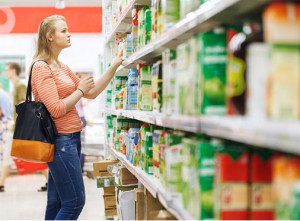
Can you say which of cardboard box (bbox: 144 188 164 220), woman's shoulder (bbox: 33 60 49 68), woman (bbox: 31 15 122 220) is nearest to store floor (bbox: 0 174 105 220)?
woman (bbox: 31 15 122 220)

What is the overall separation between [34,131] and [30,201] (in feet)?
10.5

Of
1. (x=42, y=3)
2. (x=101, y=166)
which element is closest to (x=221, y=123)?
(x=101, y=166)

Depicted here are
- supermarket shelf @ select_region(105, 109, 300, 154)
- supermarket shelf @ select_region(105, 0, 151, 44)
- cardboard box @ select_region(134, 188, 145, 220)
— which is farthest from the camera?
supermarket shelf @ select_region(105, 0, 151, 44)

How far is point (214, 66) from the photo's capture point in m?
1.44

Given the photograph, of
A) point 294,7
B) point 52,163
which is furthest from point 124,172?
point 294,7

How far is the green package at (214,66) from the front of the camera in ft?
4.70

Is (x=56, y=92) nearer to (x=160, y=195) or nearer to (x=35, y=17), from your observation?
(x=160, y=195)

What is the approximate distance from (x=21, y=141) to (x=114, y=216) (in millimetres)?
2011

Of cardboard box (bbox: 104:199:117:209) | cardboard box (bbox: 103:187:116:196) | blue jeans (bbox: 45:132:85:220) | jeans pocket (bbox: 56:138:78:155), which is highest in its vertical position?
jeans pocket (bbox: 56:138:78:155)

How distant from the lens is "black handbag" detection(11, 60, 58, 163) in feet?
8.99

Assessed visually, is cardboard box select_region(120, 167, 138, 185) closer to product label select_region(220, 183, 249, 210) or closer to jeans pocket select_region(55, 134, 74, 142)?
jeans pocket select_region(55, 134, 74, 142)

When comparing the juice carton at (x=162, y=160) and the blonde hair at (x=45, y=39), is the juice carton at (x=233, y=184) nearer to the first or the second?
the juice carton at (x=162, y=160)

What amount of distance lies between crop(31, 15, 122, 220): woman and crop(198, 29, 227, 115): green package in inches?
58.1

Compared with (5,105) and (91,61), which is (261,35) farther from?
(91,61)
